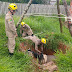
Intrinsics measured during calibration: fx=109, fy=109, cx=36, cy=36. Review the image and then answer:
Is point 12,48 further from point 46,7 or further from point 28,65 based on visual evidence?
point 46,7

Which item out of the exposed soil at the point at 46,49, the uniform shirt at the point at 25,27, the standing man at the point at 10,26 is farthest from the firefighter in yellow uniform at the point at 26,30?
the standing man at the point at 10,26

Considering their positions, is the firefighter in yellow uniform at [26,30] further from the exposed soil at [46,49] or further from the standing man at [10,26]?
the standing man at [10,26]

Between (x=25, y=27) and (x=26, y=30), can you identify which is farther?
(x=26, y=30)

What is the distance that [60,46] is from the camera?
5.28 metres

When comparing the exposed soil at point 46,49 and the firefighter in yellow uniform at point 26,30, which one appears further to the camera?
the firefighter in yellow uniform at point 26,30

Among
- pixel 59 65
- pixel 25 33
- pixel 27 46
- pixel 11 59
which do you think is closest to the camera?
pixel 59 65

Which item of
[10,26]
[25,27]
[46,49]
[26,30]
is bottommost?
[46,49]

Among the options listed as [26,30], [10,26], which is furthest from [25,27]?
[10,26]

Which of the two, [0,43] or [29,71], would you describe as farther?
[0,43]

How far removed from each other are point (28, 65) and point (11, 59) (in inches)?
25.5

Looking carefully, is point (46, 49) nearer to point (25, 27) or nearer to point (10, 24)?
point (25, 27)

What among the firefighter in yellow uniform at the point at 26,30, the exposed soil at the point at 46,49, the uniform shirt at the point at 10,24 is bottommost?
the exposed soil at the point at 46,49

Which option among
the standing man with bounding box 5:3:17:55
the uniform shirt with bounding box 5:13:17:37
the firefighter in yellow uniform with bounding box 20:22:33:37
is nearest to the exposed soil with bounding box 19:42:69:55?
the standing man with bounding box 5:3:17:55

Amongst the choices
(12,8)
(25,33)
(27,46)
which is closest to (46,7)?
(25,33)
